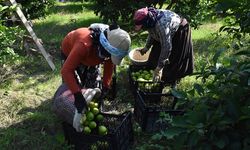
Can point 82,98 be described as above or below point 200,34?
above

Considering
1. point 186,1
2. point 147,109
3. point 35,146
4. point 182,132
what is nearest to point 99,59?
point 147,109

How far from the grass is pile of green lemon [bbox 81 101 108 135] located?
401mm

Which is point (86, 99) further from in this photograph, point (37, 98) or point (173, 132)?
point (173, 132)

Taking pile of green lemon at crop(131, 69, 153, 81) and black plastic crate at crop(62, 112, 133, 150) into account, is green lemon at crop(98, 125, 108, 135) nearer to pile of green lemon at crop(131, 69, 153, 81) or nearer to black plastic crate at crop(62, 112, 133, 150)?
black plastic crate at crop(62, 112, 133, 150)

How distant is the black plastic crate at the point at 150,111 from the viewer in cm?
480

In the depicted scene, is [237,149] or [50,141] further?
[50,141]

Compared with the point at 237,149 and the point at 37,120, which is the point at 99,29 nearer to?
the point at 37,120

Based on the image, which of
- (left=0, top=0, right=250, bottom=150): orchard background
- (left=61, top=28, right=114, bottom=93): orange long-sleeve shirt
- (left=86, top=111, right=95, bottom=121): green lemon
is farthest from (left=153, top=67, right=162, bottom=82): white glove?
(left=86, top=111, right=95, bottom=121): green lemon

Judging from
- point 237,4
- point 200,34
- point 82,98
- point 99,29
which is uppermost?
point 237,4

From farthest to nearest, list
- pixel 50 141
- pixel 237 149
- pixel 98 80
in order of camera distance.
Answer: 1. pixel 98 80
2. pixel 50 141
3. pixel 237 149

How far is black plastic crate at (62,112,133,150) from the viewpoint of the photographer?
4137mm

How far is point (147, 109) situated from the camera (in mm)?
4777

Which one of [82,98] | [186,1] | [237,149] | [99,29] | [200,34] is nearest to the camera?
[237,149]

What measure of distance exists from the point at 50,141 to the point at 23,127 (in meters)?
0.53
